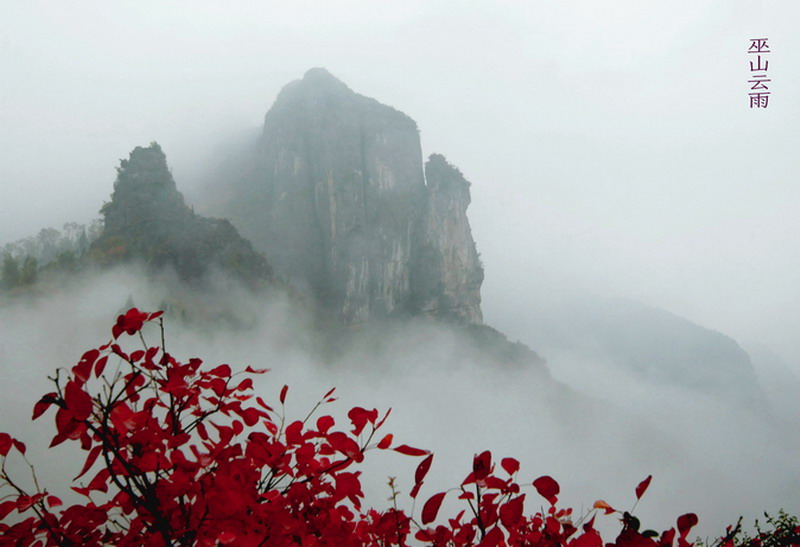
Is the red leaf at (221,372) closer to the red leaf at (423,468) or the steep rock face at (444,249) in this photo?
the red leaf at (423,468)

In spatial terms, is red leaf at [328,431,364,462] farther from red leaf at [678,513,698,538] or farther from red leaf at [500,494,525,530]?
red leaf at [678,513,698,538]

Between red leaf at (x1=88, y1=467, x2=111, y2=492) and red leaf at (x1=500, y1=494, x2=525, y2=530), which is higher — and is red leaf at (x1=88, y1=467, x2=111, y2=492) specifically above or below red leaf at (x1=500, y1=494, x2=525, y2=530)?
above

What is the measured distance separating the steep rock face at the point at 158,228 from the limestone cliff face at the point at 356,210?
1171 cm

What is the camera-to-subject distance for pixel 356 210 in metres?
36.7

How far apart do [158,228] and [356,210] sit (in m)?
19.0

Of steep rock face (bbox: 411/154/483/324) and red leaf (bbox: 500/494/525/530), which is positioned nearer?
red leaf (bbox: 500/494/525/530)

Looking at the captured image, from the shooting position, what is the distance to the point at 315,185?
122 ft

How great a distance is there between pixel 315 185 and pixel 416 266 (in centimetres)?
1246

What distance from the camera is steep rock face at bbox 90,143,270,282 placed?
59.5 ft

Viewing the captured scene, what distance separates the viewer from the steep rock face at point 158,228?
1812 centimetres

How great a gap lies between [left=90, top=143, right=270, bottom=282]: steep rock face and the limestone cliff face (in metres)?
11.7

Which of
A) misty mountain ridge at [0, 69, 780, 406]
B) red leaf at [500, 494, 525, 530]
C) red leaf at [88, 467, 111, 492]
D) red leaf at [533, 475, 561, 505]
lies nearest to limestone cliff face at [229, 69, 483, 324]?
misty mountain ridge at [0, 69, 780, 406]

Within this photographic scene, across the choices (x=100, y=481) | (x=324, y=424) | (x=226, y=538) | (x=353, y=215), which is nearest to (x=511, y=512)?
(x=324, y=424)

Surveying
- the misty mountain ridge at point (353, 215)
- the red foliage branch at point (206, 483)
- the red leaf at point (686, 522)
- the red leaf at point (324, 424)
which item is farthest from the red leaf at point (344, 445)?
the misty mountain ridge at point (353, 215)
